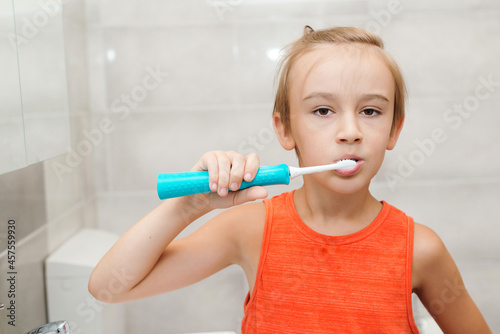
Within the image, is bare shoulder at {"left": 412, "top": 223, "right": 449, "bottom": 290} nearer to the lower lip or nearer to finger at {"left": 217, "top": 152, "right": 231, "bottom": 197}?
the lower lip

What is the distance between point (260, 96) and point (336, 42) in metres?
0.54

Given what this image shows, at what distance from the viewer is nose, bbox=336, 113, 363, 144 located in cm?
59

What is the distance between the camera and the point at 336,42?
2.18 feet

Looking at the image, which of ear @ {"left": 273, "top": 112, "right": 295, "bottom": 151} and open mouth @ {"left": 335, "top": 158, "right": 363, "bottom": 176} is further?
ear @ {"left": 273, "top": 112, "right": 295, "bottom": 151}

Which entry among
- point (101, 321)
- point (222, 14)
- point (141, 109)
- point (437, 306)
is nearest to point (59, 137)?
point (141, 109)

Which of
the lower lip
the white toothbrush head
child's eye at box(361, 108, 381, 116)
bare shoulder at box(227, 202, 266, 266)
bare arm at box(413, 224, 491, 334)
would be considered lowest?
bare arm at box(413, 224, 491, 334)

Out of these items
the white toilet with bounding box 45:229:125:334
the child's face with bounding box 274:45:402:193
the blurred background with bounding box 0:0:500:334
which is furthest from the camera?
the blurred background with bounding box 0:0:500:334

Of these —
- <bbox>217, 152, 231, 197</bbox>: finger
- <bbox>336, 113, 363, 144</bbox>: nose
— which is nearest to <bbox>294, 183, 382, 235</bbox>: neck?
<bbox>336, 113, 363, 144</bbox>: nose

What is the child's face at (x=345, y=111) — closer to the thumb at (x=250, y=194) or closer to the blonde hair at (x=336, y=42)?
the blonde hair at (x=336, y=42)

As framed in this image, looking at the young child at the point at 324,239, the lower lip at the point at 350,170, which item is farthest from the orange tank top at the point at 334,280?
the lower lip at the point at 350,170

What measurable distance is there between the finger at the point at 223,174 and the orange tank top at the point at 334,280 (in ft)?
0.64

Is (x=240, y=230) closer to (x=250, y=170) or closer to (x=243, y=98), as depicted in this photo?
(x=250, y=170)

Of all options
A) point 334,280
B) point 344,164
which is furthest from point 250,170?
point 334,280

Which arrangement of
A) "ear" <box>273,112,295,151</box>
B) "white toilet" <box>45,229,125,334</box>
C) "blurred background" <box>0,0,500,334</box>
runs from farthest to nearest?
"blurred background" <box>0,0,500,334</box> < "white toilet" <box>45,229,125,334</box> < "ear" <box>273,112,295,151</box>
